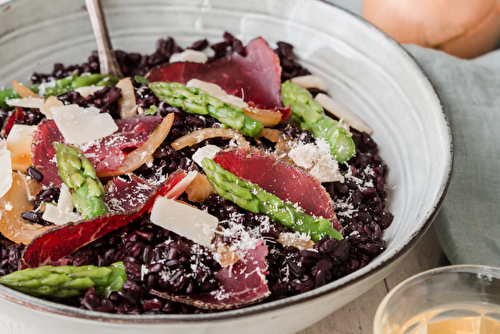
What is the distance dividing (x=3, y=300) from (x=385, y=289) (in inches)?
115

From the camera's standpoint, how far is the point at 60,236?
10.2 feet

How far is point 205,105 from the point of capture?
159 inches

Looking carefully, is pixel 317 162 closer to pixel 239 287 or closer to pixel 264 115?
pixel 264 115

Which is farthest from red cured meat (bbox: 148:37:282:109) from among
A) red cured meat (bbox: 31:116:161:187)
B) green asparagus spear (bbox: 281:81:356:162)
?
red cured meat (bbox: 31:116:161:187)

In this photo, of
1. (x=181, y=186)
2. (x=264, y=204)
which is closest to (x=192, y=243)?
(x=181, y=186)

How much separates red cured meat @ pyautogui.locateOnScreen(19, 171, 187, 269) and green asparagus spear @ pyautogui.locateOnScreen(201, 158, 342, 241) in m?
0.32

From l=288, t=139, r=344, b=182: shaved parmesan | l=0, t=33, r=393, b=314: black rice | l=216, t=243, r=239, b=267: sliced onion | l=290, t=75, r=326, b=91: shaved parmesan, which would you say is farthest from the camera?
l=290, t=75, r=326, b=91: shaved parmesan

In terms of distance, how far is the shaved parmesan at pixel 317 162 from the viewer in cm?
373

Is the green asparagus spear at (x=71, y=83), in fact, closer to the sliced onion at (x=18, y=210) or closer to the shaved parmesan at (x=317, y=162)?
the sliced onion at (x=18, y=210)

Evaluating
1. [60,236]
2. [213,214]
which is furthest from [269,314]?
[60,236]

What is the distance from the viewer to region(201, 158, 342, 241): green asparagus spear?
3.40 m

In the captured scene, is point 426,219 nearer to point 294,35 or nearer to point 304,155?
point 304,155

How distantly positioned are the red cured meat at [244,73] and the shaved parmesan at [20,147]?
1.33 m

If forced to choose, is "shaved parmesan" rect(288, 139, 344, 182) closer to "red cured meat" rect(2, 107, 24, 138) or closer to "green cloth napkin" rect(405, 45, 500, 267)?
"green cloth napkin" rect(405, 45, 500, 267)
